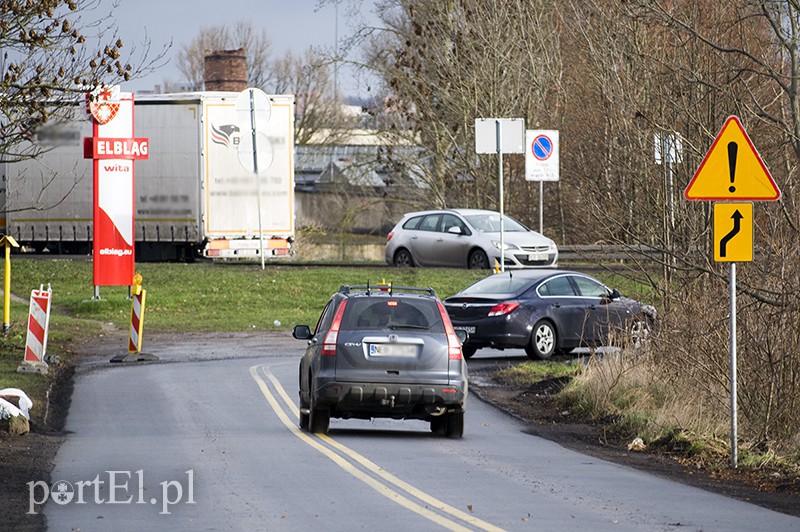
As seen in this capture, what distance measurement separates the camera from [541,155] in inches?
1145

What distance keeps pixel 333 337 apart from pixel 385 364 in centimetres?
60

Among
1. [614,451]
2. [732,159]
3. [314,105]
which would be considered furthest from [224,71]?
[732,159]

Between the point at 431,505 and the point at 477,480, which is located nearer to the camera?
the point at 431,505

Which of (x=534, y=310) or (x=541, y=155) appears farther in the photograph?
(x=541, y=155)

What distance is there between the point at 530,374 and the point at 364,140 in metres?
72.7

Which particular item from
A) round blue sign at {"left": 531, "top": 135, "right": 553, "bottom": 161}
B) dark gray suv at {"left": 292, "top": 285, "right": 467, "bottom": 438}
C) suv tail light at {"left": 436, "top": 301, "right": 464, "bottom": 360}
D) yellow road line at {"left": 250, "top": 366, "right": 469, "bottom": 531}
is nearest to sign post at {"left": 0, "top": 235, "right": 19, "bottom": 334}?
yellow road line at {"left": 250, "top": 366, "right": 469, "bottom": 531}

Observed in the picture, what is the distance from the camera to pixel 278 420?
1622cm

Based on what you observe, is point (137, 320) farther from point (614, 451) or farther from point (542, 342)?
point (614, 451)

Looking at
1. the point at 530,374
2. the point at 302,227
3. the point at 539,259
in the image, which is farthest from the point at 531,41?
the point at 530,374

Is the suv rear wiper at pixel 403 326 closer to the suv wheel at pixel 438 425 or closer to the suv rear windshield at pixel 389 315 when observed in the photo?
the suv rear windshield at pixel 389 315

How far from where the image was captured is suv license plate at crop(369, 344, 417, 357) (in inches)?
563

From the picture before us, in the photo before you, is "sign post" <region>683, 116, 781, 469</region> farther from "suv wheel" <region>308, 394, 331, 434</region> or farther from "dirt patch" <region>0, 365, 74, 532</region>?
"dirt patch" <region>0, 365, 74, 532</region>

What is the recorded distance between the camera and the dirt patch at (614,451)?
1170cm

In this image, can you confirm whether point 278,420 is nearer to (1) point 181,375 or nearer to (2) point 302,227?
(1) point 181,375
